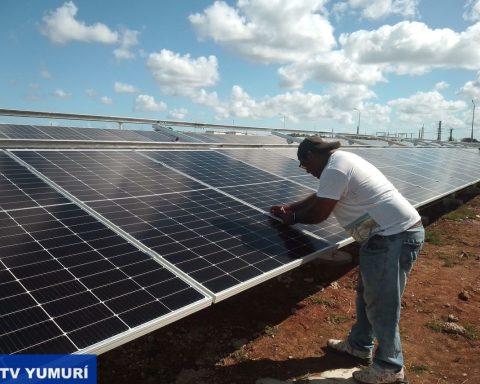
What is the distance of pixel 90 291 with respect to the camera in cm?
421

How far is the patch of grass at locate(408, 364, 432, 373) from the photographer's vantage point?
232 inches

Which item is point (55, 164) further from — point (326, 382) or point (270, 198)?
point (326, 382)

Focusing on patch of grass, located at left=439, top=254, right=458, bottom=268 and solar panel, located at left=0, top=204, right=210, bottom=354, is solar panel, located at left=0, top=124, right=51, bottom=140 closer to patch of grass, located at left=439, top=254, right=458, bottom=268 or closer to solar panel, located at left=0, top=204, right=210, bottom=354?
solar panel, located at left=0, top=204, right=210, bottom=354

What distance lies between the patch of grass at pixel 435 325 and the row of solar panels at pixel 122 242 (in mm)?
2391

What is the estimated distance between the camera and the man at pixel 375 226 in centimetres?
507

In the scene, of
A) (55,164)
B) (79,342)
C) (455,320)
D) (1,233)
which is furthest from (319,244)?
(55,164)

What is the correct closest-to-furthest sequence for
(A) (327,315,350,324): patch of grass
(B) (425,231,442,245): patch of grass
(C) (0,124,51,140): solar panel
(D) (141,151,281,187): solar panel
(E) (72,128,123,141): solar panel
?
(A) (327,315,350,324): patch of grass, (D) (141,151,281,187): solar panel, (B) (425,231,442,245): patch of grass, (C) (0,124,51,140): solar panel, (E) (72,128,123,141): solar panel

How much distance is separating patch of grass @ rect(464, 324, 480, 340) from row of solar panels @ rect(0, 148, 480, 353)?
2788mm

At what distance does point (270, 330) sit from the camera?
688 centimetres

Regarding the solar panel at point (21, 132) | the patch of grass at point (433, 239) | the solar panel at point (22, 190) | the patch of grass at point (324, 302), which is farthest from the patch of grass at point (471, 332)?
the solar panel at point (21, 132)

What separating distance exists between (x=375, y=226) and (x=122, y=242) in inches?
130

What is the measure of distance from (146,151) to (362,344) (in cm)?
664

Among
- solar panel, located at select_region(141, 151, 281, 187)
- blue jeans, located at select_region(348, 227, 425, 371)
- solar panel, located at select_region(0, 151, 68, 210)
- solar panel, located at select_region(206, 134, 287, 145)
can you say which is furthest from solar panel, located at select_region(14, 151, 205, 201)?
solar panel, located at select_region(206, 134, 287, 145)

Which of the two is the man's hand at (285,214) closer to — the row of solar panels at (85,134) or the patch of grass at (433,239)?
the patch of grass at (433,239)
